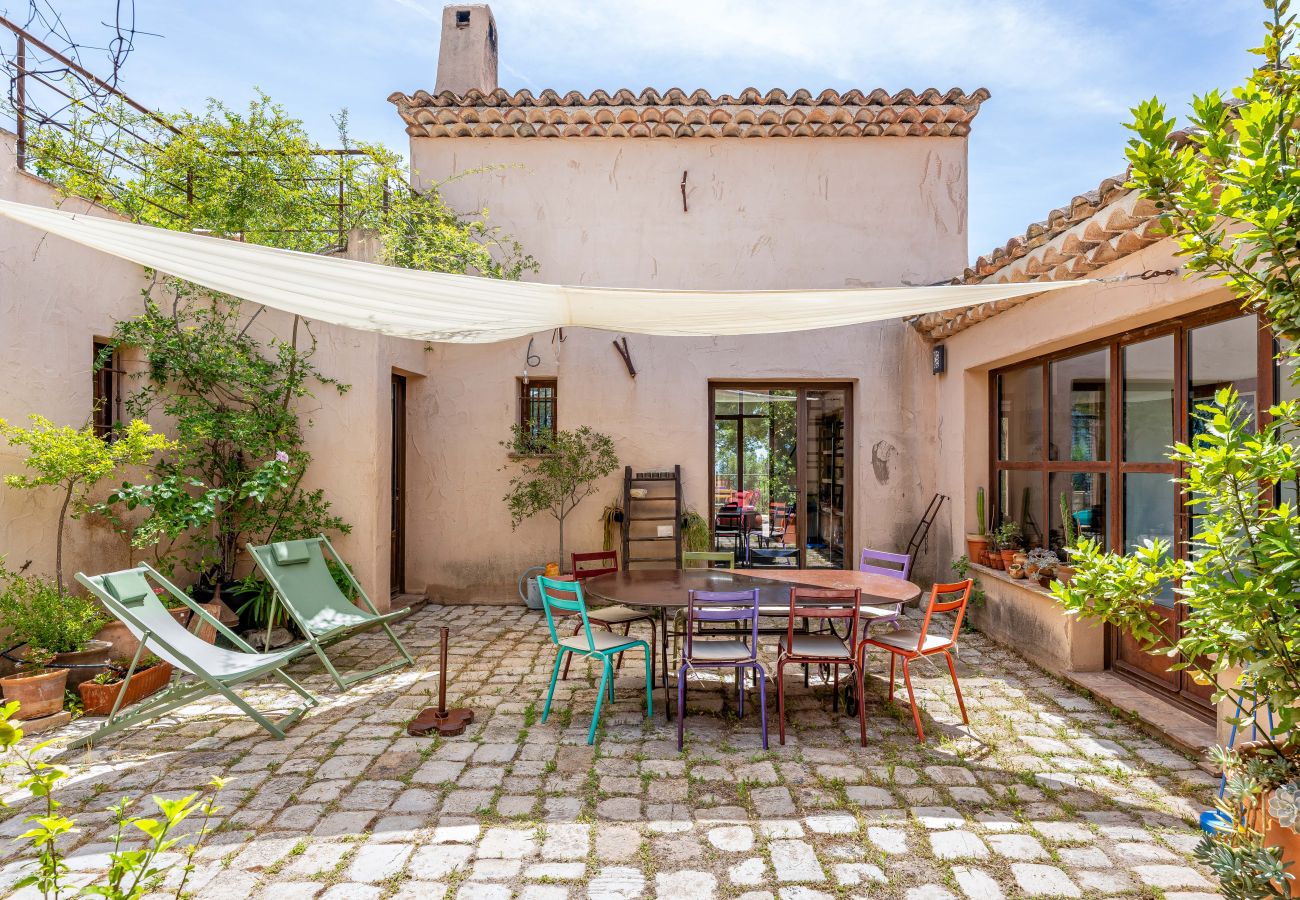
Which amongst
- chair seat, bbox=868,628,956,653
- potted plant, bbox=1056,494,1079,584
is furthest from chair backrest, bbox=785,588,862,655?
potted plant, bbox=1056,494,1079,584

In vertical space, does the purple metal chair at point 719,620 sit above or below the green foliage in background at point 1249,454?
below

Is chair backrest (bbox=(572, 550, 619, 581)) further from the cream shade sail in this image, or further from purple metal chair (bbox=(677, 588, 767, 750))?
the cream shade sail

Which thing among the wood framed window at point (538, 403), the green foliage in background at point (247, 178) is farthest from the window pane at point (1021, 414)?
the green foliage in background at point (247, 178)

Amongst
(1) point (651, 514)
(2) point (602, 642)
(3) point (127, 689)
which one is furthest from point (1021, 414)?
(3) point (127, 689)

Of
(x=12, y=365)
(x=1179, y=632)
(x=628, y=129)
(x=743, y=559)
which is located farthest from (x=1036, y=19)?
(x=12, y=365)

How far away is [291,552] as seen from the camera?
4.79m

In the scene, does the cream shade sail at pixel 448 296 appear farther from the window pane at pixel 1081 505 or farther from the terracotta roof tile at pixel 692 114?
the terracotta roof tile at pixel 692 114

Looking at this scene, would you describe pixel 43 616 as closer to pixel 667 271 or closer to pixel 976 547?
pixel 667 271

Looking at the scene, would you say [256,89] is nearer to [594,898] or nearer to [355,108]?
[355,108]

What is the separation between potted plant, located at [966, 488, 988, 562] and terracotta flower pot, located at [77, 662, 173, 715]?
6.06 metres

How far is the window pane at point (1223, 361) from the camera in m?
3.35

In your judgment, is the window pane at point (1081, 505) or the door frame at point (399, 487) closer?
the window pane at point (1081, 505)

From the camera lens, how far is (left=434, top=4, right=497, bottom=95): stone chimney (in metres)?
7.65

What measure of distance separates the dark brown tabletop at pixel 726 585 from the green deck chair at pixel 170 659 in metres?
1.82
